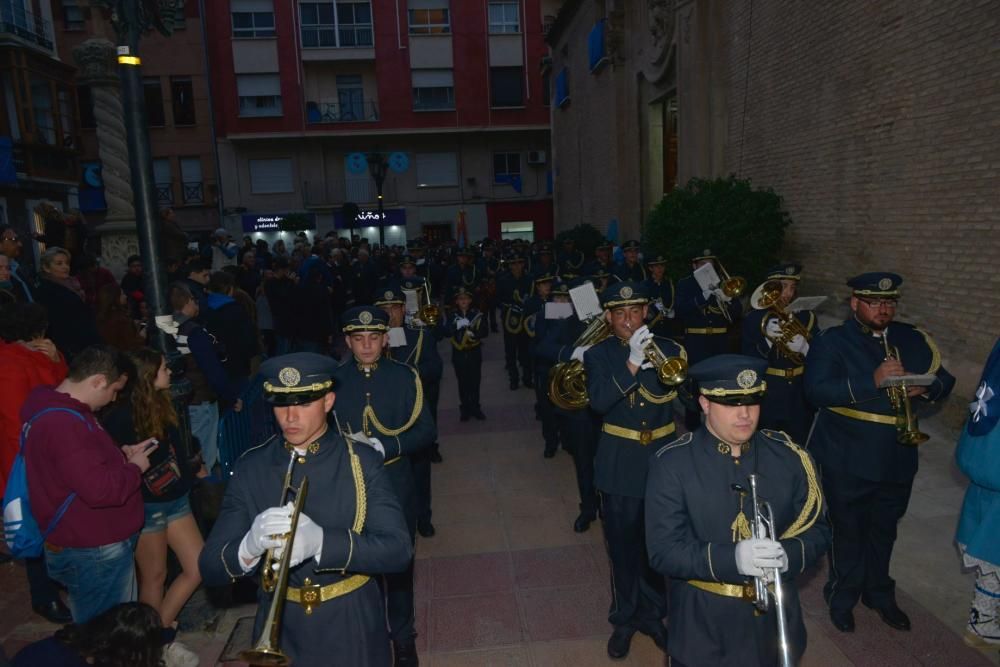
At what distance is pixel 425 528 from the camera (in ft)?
22.9

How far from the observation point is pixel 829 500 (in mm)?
5266

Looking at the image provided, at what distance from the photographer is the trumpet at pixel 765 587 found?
9.44 ft

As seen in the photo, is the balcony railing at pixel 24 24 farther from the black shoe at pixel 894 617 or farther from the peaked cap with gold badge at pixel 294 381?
the black shoe at pixel 894 617

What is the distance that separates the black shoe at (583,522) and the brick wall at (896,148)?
5004mm

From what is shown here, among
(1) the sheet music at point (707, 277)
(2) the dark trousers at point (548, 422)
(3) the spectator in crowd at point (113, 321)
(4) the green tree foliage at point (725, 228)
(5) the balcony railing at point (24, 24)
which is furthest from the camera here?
(5) the balcony railing at point (24, 24)

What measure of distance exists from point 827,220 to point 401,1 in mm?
29372

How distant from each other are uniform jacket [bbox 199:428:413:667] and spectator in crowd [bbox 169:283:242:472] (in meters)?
3.60

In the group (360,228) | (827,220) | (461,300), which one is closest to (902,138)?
(827,220)

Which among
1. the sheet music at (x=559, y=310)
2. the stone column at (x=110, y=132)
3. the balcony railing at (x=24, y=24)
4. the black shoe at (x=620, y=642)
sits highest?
the balcony railing at (x=24, y=24)

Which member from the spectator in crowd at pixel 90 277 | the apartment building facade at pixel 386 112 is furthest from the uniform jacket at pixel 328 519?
the apartment building facade at pixel 386 112

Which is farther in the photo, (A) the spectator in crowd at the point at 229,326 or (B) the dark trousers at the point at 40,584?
(A) the spectator in crowd at the point at 229,326

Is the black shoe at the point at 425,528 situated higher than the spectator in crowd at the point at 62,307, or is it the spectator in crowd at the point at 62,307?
the spectator in crowd at the point at 62,307

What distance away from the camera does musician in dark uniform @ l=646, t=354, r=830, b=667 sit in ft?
10.6

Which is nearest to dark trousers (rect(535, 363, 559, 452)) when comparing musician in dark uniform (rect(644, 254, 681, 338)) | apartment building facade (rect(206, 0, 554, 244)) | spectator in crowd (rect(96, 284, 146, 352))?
musician in dark uniform (rect(644, 254, 681, 338))
